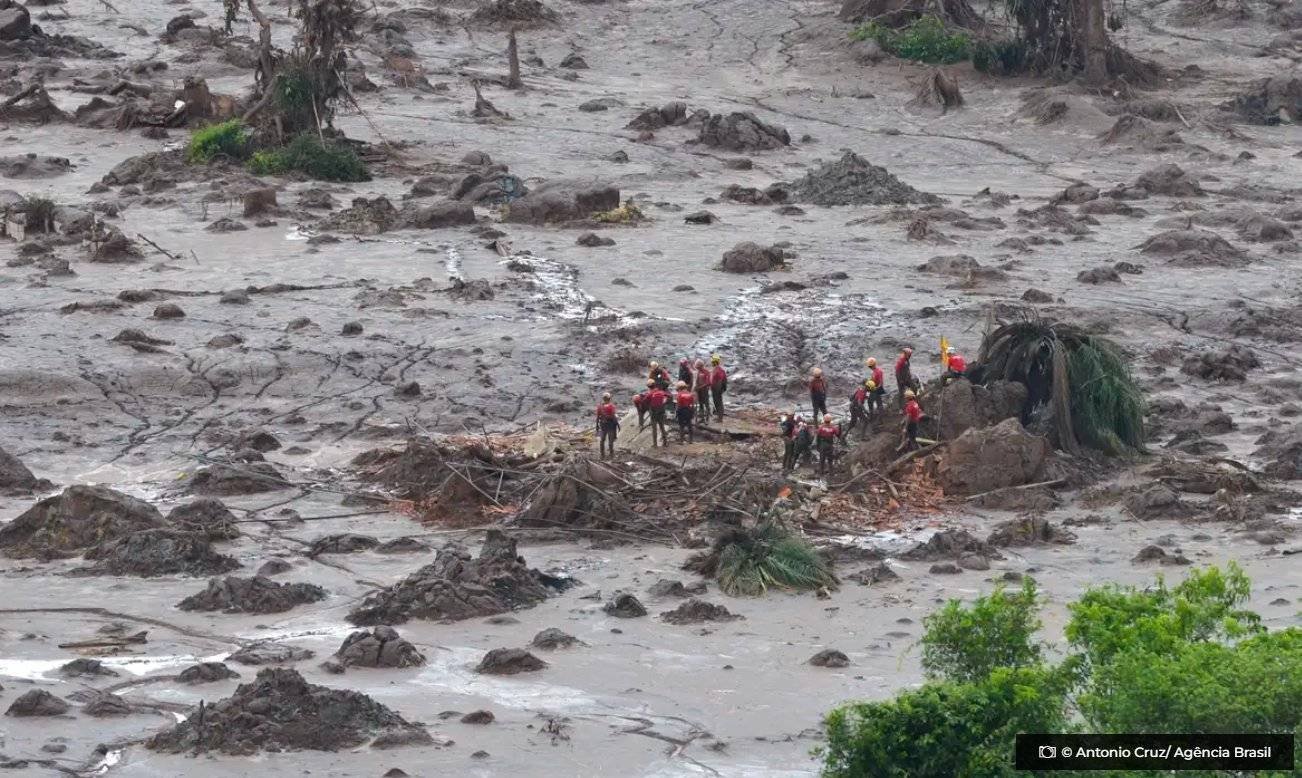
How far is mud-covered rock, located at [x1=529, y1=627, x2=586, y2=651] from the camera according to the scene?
13.8 m

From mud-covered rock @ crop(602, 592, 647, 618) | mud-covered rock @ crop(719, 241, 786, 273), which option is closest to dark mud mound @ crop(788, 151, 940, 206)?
mud-covered rock @ crop(719, 241, 786, 273)

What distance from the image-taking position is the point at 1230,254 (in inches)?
1067

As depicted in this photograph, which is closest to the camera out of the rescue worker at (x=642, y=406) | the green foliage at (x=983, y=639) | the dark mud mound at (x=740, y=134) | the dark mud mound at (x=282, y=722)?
the green foliage at (x=983, y=639)

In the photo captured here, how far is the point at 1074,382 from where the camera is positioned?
18.9 metres

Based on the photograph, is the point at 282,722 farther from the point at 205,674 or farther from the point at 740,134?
the point at 740,134

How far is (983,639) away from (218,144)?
75.7 ft

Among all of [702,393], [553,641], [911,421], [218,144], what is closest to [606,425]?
[702,393]

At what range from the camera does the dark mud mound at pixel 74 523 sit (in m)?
16.3

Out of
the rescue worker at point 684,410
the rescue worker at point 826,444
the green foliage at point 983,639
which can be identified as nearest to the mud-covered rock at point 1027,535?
the rescue worker at point 826,444

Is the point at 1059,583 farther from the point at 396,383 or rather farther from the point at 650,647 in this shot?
the point at 396,383

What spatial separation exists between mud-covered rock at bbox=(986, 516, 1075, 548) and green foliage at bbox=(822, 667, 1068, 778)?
6301 millimetres

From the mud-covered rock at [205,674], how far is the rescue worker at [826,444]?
658 centimetres
